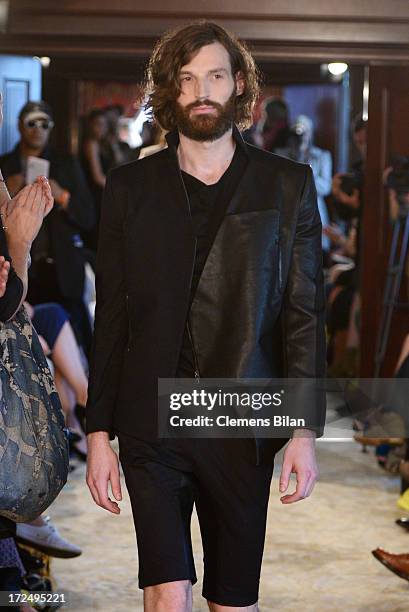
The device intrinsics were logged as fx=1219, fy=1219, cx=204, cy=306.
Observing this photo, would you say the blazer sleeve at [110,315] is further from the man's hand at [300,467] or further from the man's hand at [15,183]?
the man's hand at [15,183]

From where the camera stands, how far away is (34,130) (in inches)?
271

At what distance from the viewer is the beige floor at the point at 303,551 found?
13.6 feet

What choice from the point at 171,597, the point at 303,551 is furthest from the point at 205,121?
the point at 303,551

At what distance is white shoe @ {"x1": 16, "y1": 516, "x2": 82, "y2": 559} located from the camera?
4.13 m

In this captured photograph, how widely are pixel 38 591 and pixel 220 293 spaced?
5.63 ft

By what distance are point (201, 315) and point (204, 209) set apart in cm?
24

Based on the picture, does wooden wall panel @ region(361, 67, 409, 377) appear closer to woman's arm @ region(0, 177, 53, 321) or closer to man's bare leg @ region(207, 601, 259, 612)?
woman's arm @ region(0, 177, 53, 321)

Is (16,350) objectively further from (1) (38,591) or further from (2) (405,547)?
(2) (405,547)

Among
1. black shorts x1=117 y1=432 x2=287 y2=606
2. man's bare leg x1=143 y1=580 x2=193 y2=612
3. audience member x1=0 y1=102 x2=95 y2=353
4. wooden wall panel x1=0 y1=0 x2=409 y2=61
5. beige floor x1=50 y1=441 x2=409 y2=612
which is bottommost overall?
beige floor x1=50 y1=441 x2=409 y2=612

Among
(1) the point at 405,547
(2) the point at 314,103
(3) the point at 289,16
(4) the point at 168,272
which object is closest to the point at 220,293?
(4) the point at 168,272

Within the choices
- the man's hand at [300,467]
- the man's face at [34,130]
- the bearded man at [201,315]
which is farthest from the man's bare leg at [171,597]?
the man's face at [34,130]

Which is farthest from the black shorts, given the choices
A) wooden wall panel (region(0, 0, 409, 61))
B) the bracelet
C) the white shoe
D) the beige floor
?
the bracelet

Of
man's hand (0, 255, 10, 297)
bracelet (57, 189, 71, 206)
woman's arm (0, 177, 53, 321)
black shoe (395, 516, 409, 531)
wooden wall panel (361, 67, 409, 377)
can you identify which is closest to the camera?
man's hand (0, 255, 10, 297)

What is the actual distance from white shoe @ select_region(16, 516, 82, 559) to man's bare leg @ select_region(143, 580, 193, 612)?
1.59 m
